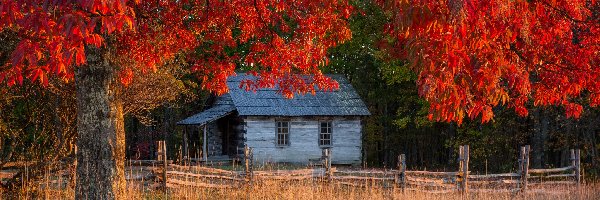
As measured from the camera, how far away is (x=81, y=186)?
838 centimetres

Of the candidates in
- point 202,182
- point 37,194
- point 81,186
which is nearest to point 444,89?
point 81,186

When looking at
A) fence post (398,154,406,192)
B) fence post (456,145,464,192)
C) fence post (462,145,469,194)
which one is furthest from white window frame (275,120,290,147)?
fence post (462,145,469,194)

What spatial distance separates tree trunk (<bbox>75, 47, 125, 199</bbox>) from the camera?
8.14 metres

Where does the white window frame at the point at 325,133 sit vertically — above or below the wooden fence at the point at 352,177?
above

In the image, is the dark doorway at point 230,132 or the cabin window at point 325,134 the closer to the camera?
the cabin window at point 325,134

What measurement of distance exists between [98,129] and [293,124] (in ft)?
68.2

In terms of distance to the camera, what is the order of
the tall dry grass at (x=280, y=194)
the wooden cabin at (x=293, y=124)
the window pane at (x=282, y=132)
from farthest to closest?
the window pane at (x=282, y=132), the wooden cabin at (x=293, y=124), the tall dry grass at (x=280, y=194)

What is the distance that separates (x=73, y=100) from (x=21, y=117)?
3.75 ft

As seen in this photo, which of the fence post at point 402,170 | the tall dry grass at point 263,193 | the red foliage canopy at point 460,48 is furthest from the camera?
the fence post at point 402,170

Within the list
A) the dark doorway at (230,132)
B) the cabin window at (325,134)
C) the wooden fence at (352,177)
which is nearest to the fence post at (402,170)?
the wooden fence at (352,177)

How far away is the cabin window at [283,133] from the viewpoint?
28812mm

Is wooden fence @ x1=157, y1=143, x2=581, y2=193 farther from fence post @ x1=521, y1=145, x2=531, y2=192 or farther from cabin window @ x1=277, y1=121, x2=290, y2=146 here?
cabin window @ x1=277, y1=121, x2=290, y2=146

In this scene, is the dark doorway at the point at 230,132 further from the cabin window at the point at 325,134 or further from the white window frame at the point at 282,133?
the cabin window at the point at 325,134

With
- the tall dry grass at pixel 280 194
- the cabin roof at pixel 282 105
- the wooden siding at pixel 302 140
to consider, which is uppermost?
the cabin roof at pixel 282 105
